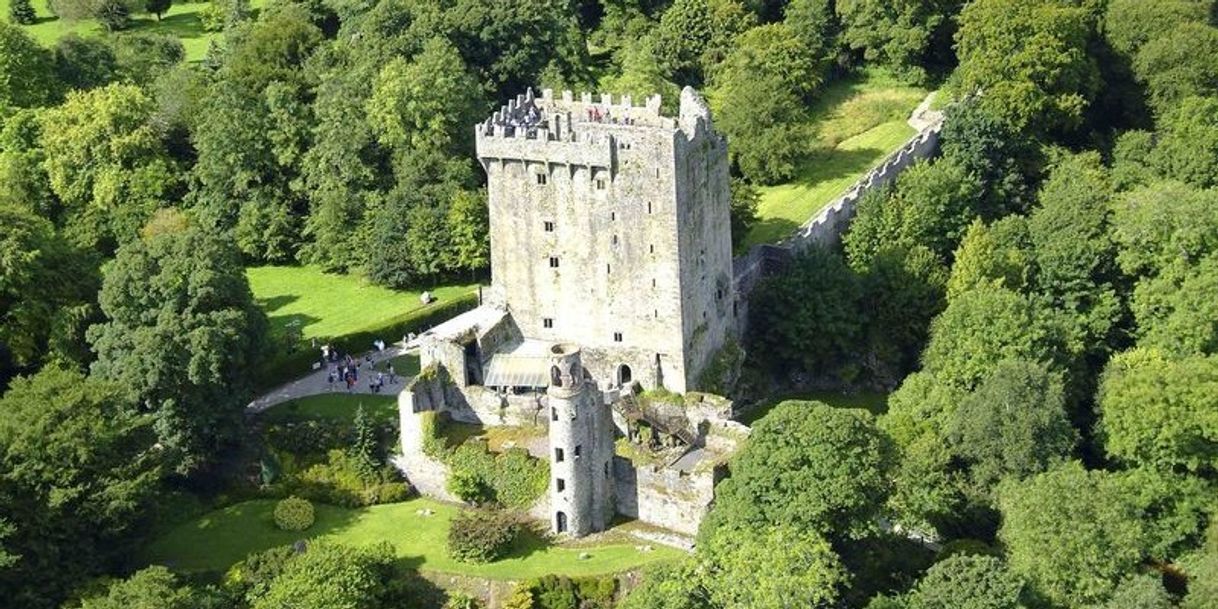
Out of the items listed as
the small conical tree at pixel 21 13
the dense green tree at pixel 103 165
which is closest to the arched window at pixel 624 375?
the dense green tree at pixel 103 165

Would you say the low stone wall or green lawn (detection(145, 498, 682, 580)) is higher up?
the low stone wall

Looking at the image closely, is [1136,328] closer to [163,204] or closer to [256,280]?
[256,280]

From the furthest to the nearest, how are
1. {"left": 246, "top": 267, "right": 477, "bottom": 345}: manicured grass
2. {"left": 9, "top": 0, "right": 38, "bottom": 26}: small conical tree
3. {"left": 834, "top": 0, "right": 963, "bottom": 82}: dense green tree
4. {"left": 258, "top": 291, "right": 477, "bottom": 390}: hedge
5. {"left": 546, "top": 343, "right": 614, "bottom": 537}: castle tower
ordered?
1. {"left": 9, "top": 0, "right": 38, "bottom": 26}: small conical tree
2. {"left": 834, "top": 0, "right": 963, "bottom": 82}: dense green tree
3. {"left": 246, "top": 267, "right": 477, "bottom": 345}: manicured grass
4. {"left": 258, "top": 291, "right": 477, "bottom": 390}: hedge
5. {"left": 546, "top": 343, "right": 614, "bottom": 537}: castle tower

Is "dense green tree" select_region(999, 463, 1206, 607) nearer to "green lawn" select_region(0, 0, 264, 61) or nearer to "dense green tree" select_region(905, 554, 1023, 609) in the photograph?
"dense green tree" select_region(905, 554, 1023, 609)

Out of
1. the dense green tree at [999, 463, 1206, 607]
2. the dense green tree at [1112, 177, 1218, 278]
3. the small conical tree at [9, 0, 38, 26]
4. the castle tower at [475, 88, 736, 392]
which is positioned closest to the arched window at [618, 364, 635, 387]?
the castle tower at [475, 88, 736, 392]

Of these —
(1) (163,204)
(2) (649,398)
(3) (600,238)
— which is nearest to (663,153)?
(3) (600,238)

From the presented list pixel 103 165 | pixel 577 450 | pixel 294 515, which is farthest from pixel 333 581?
pixel 103 165

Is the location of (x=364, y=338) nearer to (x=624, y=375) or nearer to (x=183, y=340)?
(x=183, y=340)
